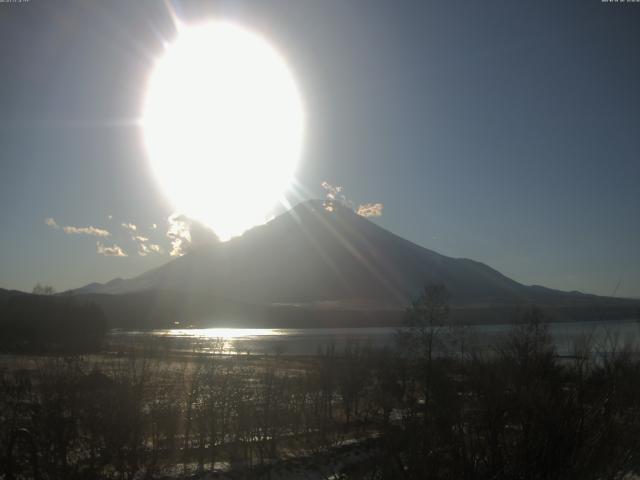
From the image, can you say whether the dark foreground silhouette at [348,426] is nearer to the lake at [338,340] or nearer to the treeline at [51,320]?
the lake at [338,340]

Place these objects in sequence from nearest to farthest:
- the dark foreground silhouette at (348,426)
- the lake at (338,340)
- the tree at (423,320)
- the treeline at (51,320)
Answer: the dark foreground silhouette at (348,426) < the lake at (338,340) < the tree at (423,320) < the treeline at (51,320)

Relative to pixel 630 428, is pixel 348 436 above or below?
below

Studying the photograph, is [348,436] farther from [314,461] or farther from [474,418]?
[474,418]

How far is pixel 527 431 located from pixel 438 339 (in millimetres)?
28601

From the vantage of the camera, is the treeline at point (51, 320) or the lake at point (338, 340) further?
the treeline at point (51, 320)

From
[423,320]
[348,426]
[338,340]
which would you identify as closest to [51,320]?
[423,320]

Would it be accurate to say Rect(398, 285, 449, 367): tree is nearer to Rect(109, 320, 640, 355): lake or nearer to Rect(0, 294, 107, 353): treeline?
Rect(109, 320, 640, 355): lake

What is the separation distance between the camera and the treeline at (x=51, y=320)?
53188 mm

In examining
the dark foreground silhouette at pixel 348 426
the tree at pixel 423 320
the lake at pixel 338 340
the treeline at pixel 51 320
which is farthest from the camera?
the treeline at pixel 51 320

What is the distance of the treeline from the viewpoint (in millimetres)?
53188


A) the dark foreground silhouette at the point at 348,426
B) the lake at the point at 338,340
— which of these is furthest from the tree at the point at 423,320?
the dark foreground silhouette at the point at 348,426

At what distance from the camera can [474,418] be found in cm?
510

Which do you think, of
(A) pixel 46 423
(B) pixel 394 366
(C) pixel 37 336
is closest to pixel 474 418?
(A) pixel 46 423

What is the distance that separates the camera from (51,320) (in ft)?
191
